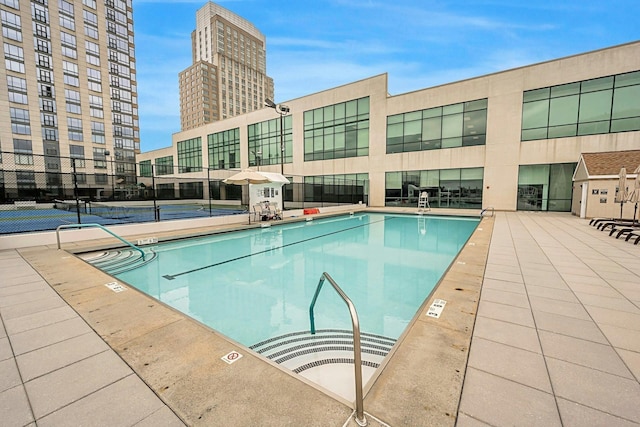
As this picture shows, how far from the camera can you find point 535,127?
60.1 ft

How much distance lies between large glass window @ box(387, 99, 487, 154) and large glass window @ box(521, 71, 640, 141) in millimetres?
2814

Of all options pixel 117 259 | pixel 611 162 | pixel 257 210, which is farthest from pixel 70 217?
pixel 611 162

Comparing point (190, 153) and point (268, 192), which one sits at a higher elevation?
point (190, 153)

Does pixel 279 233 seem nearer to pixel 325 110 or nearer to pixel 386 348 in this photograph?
pixel 386 348

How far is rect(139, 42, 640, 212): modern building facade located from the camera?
1650 centimetres

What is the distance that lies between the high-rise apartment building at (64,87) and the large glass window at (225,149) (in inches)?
461

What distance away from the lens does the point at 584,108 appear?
16938 millimetres

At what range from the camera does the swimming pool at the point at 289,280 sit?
4.07 m

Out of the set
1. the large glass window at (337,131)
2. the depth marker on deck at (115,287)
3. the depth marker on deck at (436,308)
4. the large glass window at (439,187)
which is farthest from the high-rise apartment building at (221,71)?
the depth marker on deck at (436,308)

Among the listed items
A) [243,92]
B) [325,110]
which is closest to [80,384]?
[325,110]

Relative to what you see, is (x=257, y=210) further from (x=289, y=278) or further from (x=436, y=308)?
(x=436, y=308)

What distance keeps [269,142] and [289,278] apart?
27.9 meters

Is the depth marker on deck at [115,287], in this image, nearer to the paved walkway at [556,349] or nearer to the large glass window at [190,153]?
the paved walkway at [556,349]

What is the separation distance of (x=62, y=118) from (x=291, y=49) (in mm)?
115720
